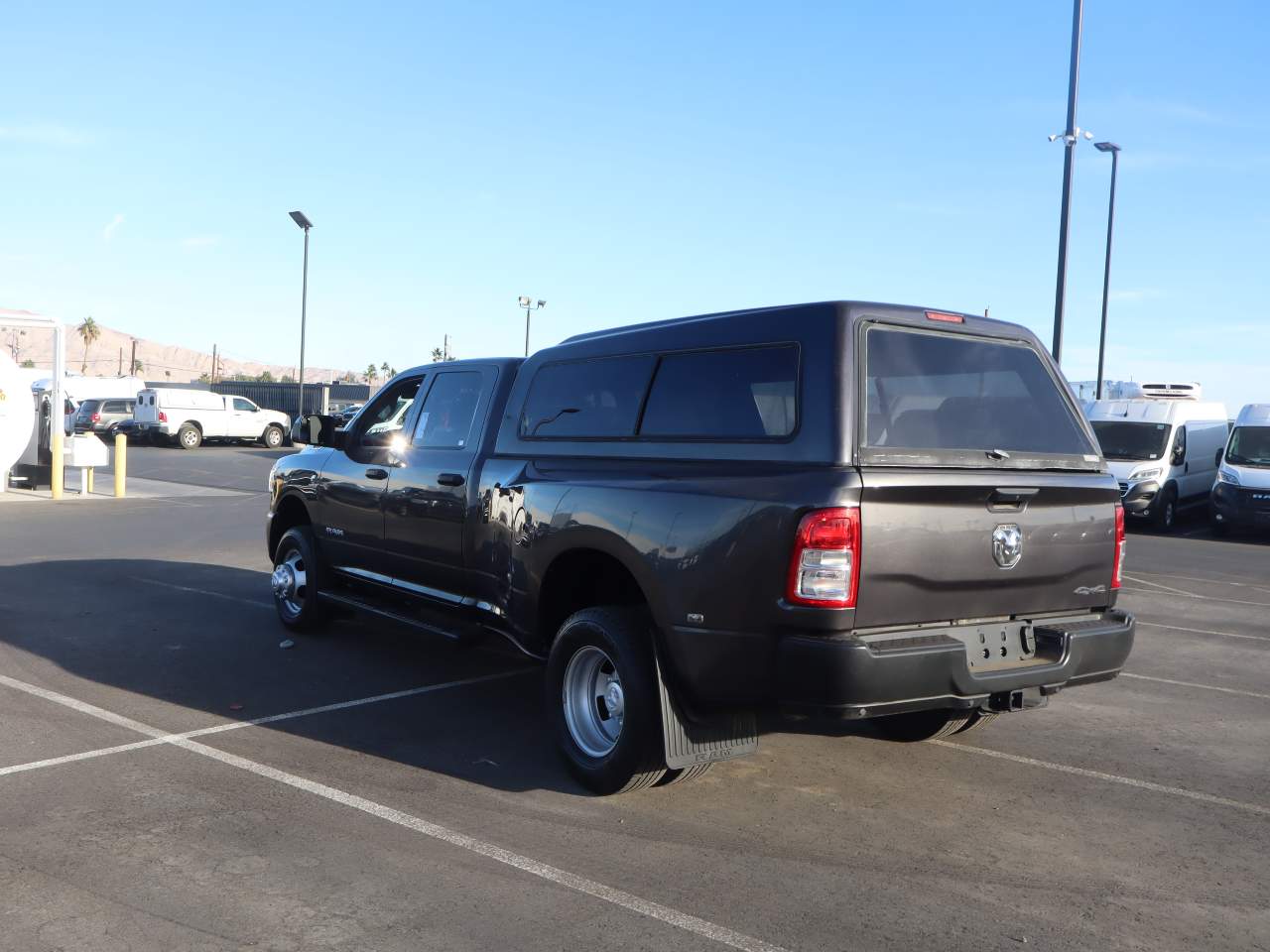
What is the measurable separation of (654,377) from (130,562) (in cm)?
874

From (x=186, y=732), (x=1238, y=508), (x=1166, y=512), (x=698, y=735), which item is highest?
(x=1238, y=508)

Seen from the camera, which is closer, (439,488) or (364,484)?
(439,488)

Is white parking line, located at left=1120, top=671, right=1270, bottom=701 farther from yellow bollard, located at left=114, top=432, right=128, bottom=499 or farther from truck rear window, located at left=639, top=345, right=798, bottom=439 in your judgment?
yellow bollard, located at left=114, top=432, right=128, bottom=499

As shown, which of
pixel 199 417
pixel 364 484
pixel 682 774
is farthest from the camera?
pixel 199 417

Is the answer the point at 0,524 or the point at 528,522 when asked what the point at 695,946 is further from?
the point at 0,524

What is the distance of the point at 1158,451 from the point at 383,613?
16.7 meters

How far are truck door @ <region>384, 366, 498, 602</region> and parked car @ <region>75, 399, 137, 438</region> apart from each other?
37506 mm

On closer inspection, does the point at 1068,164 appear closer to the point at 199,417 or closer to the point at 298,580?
the point at 298,580

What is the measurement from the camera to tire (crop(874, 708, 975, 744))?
5793mm

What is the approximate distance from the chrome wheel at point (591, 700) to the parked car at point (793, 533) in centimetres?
1

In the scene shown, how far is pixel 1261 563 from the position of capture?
607 inches

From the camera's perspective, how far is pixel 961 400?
502 cm


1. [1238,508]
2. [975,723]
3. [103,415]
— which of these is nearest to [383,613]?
[975,723]

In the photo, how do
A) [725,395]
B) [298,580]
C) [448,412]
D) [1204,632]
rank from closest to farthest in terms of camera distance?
[725,395]
[448,412]
[298,580]
[1204,632]
